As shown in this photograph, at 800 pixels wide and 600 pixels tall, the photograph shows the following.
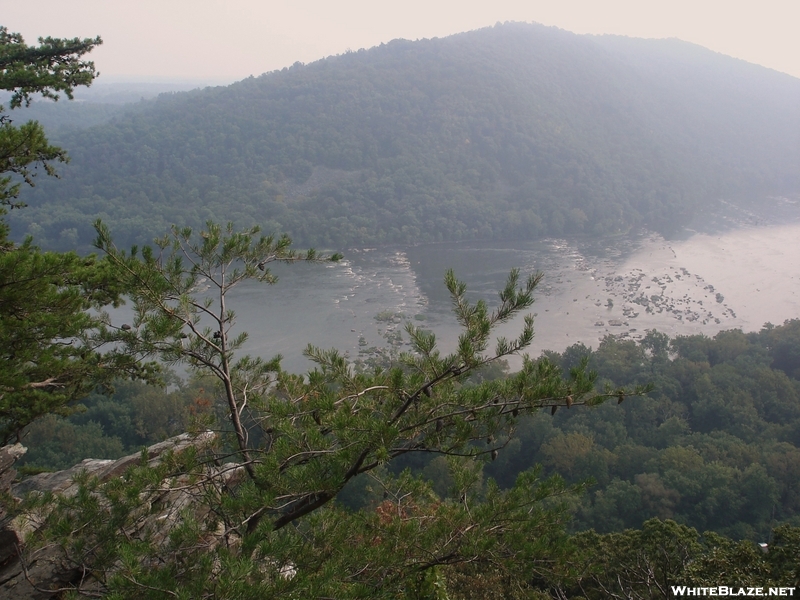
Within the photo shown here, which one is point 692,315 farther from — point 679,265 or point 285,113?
point 285,113

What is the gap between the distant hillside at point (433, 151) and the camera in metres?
44.4

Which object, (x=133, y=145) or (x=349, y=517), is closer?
(x=349, y=517)

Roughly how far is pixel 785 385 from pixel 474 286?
15696 mm

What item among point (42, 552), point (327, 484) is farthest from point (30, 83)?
point (327, 484)

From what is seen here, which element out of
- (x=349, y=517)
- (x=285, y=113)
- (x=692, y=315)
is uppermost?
(x=285, y=113)

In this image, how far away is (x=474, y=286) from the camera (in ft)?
101

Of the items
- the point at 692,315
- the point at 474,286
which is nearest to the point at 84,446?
the point at 474,286

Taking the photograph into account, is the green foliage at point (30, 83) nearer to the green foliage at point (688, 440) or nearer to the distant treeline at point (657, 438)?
the distant treeline at point (657, 438)

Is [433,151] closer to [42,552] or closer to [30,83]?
[30,83]

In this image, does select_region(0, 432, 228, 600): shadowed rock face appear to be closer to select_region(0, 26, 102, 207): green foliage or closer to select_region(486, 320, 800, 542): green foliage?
select_region(0, 26, 102, 207): green foliage

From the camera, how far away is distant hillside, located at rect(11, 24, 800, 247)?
44375mm

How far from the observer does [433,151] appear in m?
58.8

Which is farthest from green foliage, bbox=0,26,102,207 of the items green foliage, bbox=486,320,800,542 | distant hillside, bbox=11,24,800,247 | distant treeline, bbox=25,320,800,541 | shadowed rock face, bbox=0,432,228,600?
distant hillside, bbox=11,24,800,247

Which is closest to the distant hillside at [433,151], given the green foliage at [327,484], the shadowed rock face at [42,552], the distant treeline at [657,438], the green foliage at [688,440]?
the distant treeline at [657,438]
